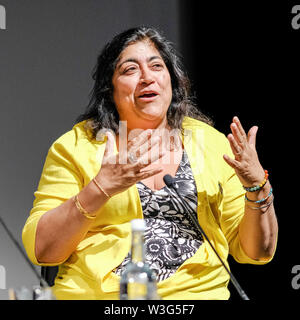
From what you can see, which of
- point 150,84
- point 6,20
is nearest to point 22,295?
point 150,84

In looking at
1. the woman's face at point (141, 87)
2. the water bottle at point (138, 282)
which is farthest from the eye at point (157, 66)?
the water bottle at point (138, 282)

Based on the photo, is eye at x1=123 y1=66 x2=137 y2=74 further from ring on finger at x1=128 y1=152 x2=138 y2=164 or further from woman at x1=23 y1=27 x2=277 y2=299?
ring on finger at x1=128 y1=152 x2=138 y2=164

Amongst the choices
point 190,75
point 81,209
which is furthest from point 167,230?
point 190,75

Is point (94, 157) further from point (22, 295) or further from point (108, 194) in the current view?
point (22, 295)

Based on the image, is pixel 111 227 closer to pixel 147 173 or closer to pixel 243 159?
pixel 147 173

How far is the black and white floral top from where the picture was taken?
5.37 feet

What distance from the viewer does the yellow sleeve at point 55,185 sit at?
1639mm

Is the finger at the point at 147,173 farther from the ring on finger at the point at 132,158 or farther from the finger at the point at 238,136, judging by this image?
the finger at the point at 238,136

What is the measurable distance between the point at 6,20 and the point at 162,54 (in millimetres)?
698

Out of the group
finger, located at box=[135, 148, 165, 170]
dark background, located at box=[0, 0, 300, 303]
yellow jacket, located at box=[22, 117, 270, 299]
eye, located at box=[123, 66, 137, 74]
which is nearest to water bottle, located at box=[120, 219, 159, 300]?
finger, located at box=[135, 148, 165, 170]

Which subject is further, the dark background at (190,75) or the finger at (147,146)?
the dark background at (190,75)

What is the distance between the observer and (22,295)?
3.43ft

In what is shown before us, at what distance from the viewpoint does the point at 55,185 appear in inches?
66.9

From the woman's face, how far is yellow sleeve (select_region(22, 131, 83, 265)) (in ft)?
0.66
